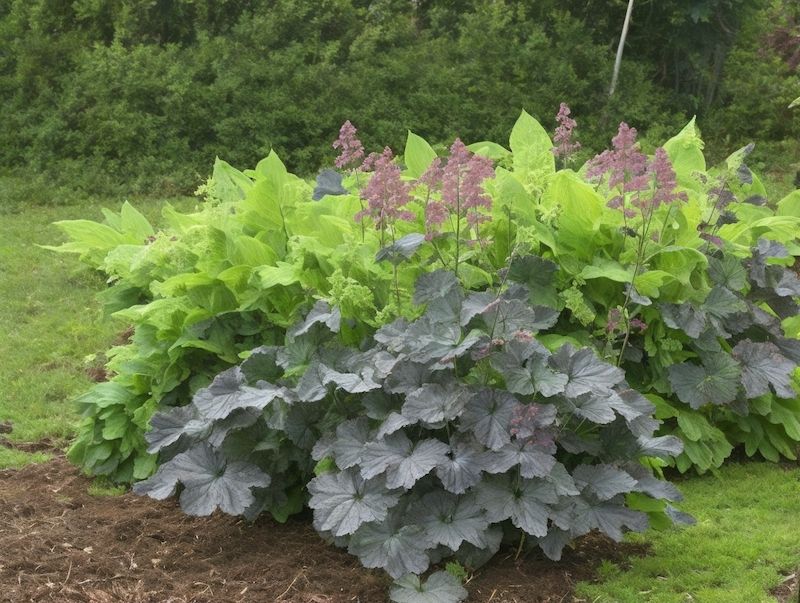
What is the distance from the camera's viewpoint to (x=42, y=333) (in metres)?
6.49

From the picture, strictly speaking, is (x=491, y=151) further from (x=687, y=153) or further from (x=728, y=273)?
(x=728, y=273)

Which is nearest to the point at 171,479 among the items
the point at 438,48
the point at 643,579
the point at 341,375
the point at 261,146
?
the point at 341,375

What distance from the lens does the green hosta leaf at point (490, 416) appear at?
3.00 metres

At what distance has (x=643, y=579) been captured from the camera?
3180mm

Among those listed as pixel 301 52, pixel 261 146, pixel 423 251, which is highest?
pixel 423 251

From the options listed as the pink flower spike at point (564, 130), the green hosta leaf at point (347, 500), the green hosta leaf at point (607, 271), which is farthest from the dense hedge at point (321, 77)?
the green hosta leaf at point (347, 500)

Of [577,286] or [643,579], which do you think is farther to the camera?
[577,286]

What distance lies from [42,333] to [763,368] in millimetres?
4666

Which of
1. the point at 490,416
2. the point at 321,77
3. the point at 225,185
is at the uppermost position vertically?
the point at 225,185

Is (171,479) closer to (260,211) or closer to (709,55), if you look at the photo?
(260,211)

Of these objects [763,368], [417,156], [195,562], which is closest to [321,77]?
[417,156]

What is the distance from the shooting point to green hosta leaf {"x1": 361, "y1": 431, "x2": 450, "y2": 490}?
2939 mm

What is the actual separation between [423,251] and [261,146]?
8.09 metres

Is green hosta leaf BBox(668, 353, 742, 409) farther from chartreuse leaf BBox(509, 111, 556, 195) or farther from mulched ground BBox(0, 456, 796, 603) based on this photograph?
chartreuse leaf BBox(509, 111, 556, 195)
